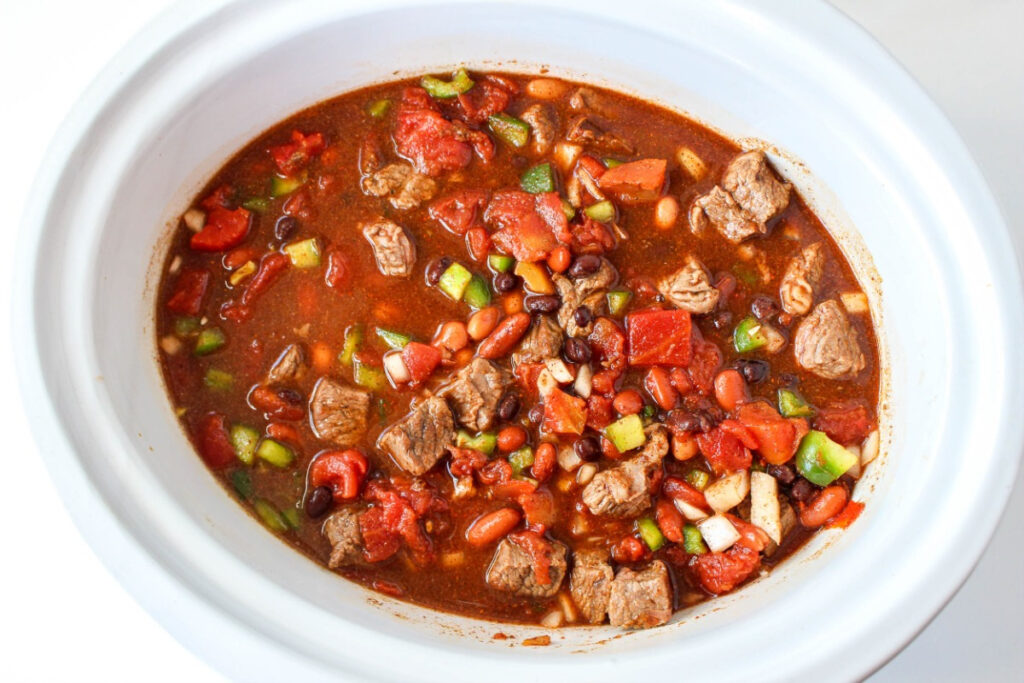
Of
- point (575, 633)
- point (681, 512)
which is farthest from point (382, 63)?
point (575, 633)

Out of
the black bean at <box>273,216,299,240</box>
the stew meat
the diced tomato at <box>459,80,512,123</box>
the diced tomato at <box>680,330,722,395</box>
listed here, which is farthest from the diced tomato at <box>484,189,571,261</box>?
the black bean at <box>273,216,299,240</box>

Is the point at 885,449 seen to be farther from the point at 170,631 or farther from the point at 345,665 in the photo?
the point at 170,631

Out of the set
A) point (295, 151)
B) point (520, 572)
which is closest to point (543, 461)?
point (520, 572)

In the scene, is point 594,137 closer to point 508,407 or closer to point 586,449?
point 508,407

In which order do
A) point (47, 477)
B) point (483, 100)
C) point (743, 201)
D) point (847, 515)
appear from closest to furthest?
point (47, 477), point (847, 515), point (743, 201), point (483, 100)

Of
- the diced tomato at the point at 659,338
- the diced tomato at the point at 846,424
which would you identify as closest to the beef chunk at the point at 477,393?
the diced tomato at the point at 659,338
